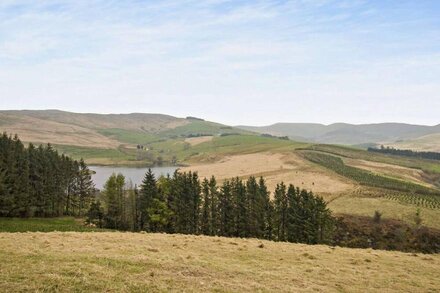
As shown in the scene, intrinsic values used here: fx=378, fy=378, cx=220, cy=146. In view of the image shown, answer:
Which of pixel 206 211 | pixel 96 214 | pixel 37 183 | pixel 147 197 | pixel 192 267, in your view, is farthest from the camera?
pixel 37 183

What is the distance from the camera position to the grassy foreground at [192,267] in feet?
71.1

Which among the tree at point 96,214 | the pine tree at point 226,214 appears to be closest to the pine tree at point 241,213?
the pine tree at point 226,214

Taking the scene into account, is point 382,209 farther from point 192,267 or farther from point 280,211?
point 192,267

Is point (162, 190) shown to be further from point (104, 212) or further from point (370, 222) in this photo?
point (370, 222)

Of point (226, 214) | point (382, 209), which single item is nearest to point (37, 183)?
point (226, 214)

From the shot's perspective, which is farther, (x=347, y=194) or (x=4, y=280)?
(x=347, y=194)

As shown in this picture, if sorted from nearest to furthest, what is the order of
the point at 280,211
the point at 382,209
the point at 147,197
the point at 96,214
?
the point at 147,197 < the point at 280,211 < the point at 96,214 < the point at 382,209

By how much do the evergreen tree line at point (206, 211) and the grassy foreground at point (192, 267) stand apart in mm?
45637

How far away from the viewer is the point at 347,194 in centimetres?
14212

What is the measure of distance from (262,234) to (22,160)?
58.1m

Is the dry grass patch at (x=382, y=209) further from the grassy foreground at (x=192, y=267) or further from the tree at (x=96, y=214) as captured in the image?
the grassy foreground at (x=192, y=267)

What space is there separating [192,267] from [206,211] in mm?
63215

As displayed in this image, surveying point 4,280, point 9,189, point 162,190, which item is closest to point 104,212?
point 162,190

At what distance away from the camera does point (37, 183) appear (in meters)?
90.9
